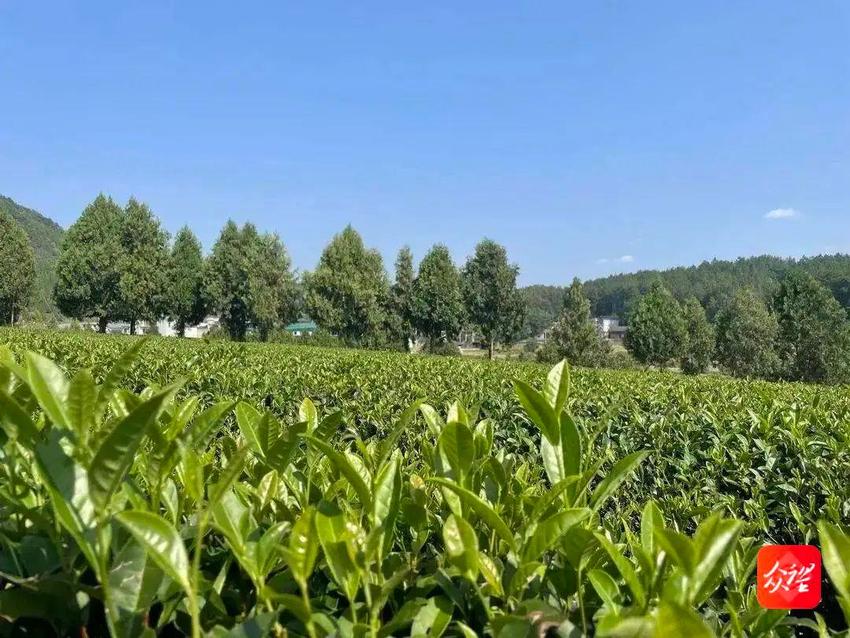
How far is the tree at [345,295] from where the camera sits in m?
37.2

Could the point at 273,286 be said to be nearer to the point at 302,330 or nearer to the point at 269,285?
the point at 269,285

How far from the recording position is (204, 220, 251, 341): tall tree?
38.4 metres

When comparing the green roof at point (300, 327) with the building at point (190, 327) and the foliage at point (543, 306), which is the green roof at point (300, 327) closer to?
the building at point (190, 327)

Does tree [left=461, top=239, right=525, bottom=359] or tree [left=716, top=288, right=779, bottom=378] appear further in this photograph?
tree [left=461, top=239, right=525, bottom=359]

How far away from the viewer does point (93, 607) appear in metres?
0.97

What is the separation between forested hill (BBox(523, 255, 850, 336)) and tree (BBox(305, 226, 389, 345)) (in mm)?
58074

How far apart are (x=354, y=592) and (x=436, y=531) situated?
458mm

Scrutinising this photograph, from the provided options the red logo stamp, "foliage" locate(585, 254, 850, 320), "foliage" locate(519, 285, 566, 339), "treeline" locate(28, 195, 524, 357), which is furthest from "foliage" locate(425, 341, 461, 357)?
→ "foliage" locate(585, 254, 850, 320)

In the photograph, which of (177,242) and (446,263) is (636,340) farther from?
(177,242)

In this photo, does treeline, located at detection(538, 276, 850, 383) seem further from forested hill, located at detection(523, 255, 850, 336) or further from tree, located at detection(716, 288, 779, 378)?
forested hill, located at detection(523, 255, 850, 336)

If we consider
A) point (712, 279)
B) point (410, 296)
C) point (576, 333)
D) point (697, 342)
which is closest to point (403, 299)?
point (410, 296)

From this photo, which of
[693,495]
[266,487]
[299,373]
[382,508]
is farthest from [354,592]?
[299,373]

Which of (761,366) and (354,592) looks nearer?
(354,592)

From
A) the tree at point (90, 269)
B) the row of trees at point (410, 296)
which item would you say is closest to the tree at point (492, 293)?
the row of trees at point (410, 296)
